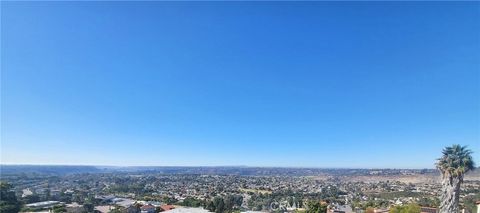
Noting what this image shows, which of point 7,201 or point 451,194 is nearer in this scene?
point 451,194

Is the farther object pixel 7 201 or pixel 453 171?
pixel 7 201

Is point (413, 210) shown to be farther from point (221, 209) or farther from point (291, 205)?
point (291, 205)

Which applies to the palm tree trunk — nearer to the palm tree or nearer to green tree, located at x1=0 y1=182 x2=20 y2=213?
the palm tree

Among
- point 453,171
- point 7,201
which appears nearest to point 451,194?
point 453,171

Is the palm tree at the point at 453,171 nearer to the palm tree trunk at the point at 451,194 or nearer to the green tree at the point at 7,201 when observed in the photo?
the palm tree trunk at the point at 451,194

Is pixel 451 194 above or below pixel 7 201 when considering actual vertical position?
above

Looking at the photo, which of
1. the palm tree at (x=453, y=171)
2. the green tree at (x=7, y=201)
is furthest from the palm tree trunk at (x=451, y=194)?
the green tree at (x=7, y=201)

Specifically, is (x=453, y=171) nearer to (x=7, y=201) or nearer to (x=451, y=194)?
(x=451, y=194)
